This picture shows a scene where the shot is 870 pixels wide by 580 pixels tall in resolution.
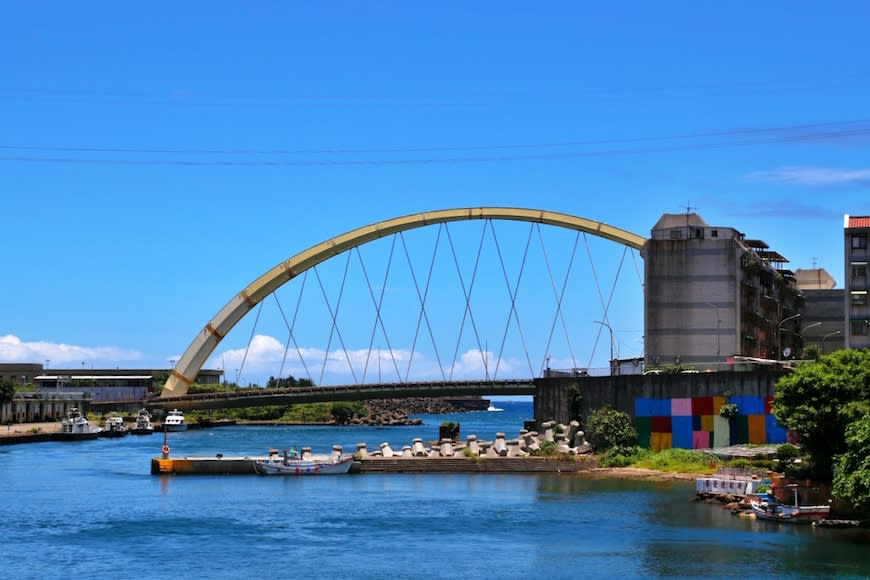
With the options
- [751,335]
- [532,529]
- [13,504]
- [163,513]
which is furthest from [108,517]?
[751,335]

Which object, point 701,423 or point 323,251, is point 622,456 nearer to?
point 701,423

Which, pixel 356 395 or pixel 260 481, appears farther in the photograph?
pixel 356 395

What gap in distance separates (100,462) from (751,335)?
183 feet

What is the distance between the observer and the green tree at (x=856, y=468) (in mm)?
51812

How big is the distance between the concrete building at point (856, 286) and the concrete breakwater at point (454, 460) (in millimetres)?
25627

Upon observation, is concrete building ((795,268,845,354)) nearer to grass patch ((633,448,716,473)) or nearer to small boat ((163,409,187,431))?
grass patch ((633,448,716,473))

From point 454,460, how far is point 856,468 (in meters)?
39.7

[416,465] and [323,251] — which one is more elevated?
[323,251]

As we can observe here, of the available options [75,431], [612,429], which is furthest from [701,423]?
[75,431]

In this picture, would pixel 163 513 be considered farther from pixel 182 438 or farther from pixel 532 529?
pixel 182 438

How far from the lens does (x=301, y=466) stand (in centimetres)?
8581

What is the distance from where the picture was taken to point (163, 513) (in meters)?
65.9

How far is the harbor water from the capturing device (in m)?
48.9

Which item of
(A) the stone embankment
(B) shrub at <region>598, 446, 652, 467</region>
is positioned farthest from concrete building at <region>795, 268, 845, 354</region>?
(B) shrub at <region>598, 446, 652, 467</region>
